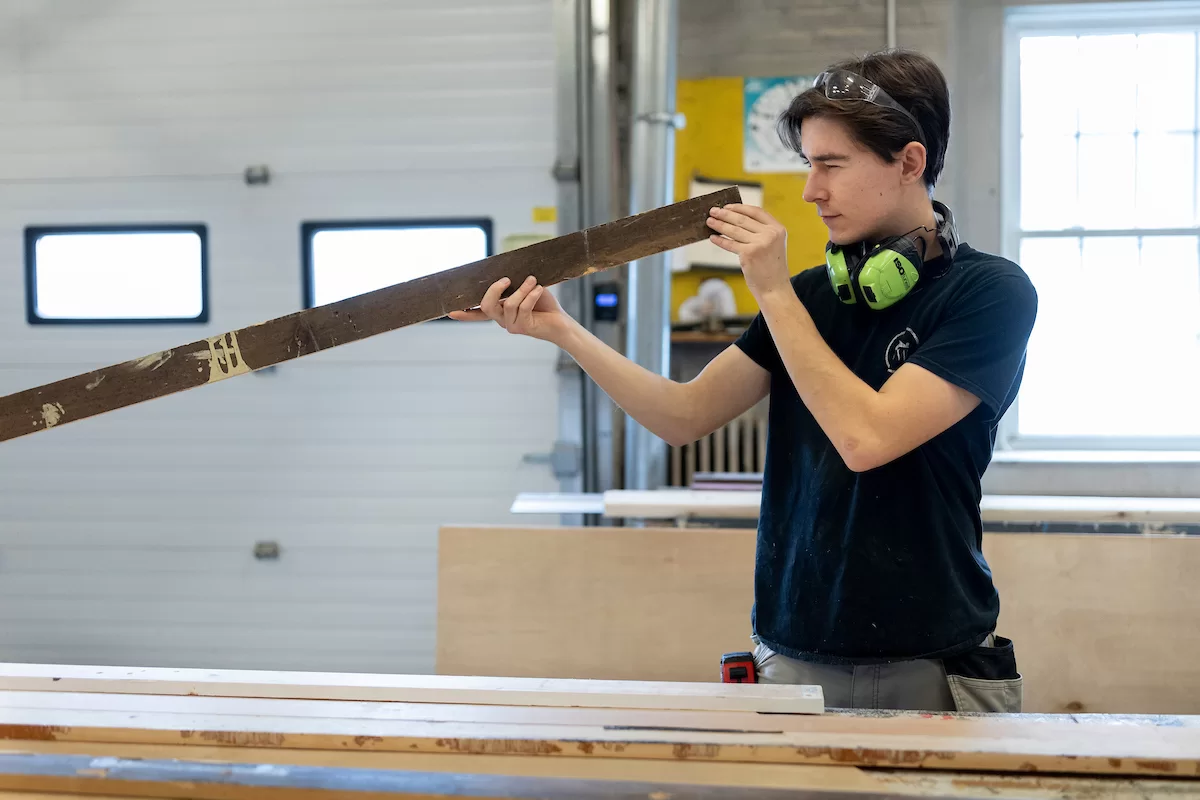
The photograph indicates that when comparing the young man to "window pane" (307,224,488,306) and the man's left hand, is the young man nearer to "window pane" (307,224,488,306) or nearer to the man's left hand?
the man's left hand

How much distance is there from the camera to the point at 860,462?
43.7 inches

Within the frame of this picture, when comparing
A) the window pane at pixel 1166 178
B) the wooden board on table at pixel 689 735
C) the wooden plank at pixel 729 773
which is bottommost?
the wooden plank at pixel 729 773

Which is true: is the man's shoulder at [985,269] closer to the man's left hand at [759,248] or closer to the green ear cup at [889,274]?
the green ear cup at [889,274]

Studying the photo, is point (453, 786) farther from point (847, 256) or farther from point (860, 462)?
point (847, 256)

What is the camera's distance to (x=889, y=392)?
110cm

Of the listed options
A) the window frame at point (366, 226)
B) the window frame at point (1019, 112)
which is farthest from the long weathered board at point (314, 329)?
the window frame at point (1019, 112)

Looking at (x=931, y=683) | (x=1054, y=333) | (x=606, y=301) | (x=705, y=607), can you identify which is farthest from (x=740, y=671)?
(x=1054, y=333)

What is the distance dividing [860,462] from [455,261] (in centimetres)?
291

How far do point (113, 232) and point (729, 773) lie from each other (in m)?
3.85

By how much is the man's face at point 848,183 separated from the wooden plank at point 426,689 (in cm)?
62

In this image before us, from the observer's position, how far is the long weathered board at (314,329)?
128cm

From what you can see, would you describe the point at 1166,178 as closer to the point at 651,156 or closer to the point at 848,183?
the point at 651,156

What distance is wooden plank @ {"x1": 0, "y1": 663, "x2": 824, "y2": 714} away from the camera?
3.80ft

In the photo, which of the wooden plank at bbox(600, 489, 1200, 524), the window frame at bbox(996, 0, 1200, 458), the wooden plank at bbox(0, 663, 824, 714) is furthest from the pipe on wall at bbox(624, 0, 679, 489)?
the wooden plank at bbox(0, 663, 824, 714)
